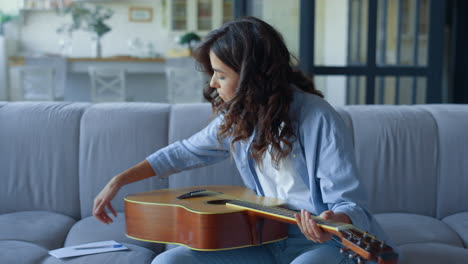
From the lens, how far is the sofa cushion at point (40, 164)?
2174 mm

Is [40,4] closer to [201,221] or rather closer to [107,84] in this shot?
[107,84]

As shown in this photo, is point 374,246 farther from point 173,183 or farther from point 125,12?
point 125,12

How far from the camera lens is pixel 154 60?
20.5ft

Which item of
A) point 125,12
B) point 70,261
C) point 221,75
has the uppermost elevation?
point 125,12

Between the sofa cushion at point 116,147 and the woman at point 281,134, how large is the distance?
737 millimetres

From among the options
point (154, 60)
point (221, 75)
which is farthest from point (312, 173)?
point (154, 60)

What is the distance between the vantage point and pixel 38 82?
5.95m

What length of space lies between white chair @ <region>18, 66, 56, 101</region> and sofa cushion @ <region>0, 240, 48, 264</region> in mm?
4447

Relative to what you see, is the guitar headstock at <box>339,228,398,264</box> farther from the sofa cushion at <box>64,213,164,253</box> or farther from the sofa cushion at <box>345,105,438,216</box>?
the sofa cushion at <box>345,105,438,216</box>

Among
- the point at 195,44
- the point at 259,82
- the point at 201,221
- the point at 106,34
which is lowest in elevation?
the point at 201,221

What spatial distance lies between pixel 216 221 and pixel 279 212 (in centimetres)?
18

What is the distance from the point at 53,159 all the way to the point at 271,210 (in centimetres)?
123

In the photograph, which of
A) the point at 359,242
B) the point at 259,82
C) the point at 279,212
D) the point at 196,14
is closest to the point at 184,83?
the point at 196,14

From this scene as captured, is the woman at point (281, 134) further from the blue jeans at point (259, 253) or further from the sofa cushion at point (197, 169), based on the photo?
the sofa cushion at point (197, 169)
